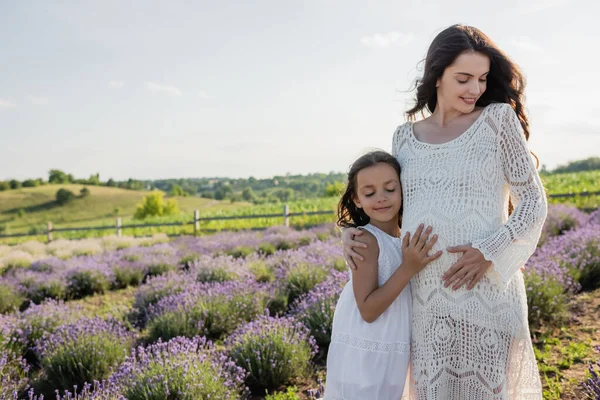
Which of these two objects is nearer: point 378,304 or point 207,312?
point 378,304

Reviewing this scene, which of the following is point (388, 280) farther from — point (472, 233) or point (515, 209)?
point (515, 209)

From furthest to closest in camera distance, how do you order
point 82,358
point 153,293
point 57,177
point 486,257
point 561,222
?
point 57,177 → point 561,222 → point 153,293 → point 82,358 → point 486,257

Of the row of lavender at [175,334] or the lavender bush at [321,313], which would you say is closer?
the row of lavender at [175,334]

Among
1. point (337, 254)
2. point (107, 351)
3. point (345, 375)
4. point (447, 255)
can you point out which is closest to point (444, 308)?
point (447, 255)

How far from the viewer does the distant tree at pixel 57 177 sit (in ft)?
313

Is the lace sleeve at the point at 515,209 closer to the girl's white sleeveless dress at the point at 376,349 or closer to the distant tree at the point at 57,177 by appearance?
the girl's white sleeveless dress at the point at 376,349

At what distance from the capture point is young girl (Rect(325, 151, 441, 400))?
80.4 inches

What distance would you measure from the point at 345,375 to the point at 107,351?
3.15 m

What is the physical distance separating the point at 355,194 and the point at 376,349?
2.26ft

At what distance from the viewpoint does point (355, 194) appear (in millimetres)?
2348

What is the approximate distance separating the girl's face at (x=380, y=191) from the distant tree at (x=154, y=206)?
134 feet

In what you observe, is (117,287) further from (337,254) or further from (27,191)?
(27,191)

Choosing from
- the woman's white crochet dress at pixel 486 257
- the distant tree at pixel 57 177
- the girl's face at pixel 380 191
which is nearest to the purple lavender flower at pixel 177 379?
the woman's white crochet dress at pixel 486 257

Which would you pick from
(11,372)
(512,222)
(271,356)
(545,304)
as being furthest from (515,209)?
(11,372)
